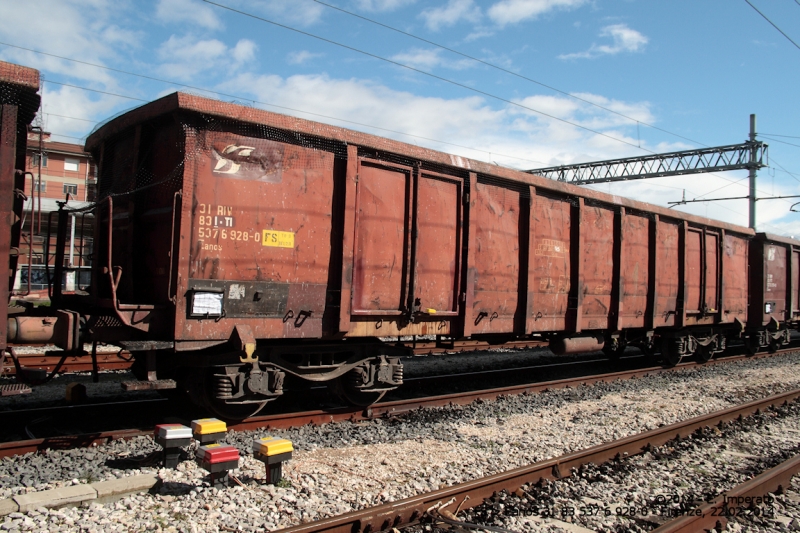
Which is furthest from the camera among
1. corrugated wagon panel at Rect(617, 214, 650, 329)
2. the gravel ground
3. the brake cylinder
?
corrugated wagon panel at Rect(617, 214, 650, 329)

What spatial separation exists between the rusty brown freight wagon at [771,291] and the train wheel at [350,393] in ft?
43.8

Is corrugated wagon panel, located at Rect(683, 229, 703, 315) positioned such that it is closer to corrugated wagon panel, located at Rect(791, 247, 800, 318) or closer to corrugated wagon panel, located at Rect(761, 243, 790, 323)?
corrugated wagon panel, located at Rect(761, 243, 790, 323)

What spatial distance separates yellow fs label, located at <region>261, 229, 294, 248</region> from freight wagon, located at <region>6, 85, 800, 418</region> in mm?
12

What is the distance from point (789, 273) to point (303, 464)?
17980 millimetres

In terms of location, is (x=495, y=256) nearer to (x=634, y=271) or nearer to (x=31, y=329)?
(x=634, y=271)

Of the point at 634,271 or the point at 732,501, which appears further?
the point at 634,271

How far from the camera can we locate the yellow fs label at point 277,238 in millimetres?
6113

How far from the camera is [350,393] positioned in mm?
7441

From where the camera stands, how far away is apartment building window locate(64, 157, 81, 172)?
47312 mm

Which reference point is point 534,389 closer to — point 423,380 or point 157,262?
point 423,380

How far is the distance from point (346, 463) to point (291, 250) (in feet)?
7.80

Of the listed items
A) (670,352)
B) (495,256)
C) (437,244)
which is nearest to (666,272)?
(670,352)

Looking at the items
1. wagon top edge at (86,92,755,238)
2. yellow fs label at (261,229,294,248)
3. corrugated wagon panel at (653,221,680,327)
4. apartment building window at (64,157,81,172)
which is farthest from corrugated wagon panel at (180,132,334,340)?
apartment building window at (64,157,81,172)

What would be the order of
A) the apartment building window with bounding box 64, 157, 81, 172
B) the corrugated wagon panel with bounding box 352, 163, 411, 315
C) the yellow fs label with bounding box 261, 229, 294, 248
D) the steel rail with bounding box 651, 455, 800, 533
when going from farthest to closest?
the apartment building window with bounding box 64, 157, 81, 172 → the corrugated wagon panel with bounding box 352, 163, 411, 315 → the yellow fs label with bounding box 261, 229, 294, 248 → the steel rail with bounding box 651, 455, 800, 533
